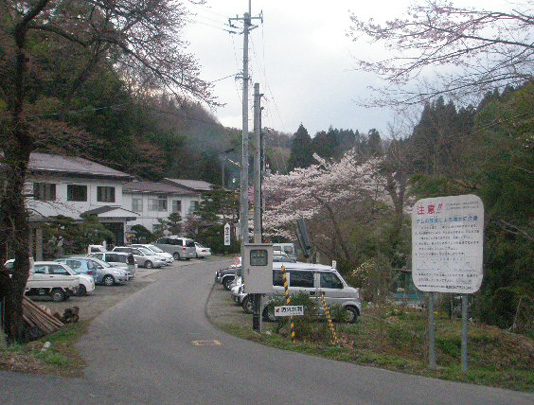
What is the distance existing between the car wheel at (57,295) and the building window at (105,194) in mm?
20611

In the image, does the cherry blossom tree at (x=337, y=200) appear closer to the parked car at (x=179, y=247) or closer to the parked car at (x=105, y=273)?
the parked car at (x=179, y=247)

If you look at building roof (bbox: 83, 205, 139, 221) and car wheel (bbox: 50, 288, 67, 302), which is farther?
building roof (bbox: 83, 205, 139, 221)

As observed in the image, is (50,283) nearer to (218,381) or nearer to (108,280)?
(108,280)

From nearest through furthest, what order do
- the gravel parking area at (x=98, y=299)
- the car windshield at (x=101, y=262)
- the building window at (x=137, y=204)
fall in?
the gravel parking area at (x=98, y=299) < the car windshield at (x=101, y=262) < the building window at (x=137, y=204)

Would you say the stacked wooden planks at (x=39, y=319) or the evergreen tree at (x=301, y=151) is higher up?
the evergreen tree at (x=301, y=151)

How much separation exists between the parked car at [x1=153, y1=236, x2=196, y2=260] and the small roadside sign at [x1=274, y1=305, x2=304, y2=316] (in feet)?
121

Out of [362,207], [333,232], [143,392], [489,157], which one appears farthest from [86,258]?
[143,392]

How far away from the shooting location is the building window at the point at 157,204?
5900cm

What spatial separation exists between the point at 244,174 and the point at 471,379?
17208 mm

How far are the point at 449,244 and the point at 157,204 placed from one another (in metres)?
52.3

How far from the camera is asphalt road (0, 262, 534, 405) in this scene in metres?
7.42

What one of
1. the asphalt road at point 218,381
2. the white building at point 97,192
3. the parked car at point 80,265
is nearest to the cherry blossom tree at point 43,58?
the asphalt road at point 218,381

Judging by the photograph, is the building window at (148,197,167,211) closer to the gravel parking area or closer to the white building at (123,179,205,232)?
the white building at (123,179,205,232)

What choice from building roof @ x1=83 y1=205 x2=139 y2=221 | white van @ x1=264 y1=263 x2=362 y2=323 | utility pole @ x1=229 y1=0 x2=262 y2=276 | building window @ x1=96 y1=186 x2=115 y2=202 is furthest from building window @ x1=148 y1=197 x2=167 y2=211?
white van @ x1=264 y1=263 x2=362 y2=323
